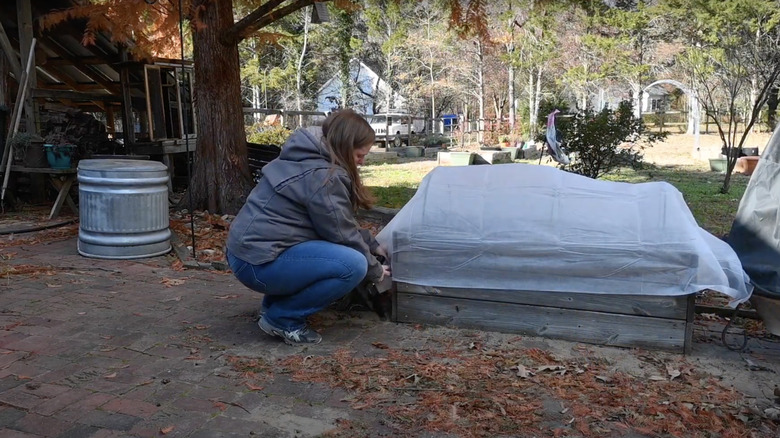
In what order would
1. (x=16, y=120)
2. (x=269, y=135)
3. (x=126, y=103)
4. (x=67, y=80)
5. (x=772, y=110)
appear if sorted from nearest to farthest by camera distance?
1. (x=16, y=120)
2. (x=126, y=103)
3. (x=67, y=80)
4. (x=269, y=135)
5. (x=772, y=110)

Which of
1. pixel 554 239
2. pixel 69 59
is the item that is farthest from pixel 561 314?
pixel 69 59

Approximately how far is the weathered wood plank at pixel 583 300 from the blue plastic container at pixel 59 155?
5.55m

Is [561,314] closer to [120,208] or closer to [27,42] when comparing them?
[120,208]

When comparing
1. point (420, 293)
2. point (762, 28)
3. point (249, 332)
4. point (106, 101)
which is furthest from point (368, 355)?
point (762, 28)

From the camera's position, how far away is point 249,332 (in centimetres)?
359

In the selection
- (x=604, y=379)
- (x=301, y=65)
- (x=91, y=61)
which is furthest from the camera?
(x=301, y=65)

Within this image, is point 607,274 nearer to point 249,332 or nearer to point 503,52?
point 249,332

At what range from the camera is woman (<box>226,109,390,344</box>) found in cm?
310

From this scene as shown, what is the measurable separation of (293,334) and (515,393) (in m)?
1.20

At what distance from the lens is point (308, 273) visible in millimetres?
3152

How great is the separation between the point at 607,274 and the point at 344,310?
1.59 metres

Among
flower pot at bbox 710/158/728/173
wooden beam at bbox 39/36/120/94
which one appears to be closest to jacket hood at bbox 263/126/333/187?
wooden beam at bbox 39/36/120/94

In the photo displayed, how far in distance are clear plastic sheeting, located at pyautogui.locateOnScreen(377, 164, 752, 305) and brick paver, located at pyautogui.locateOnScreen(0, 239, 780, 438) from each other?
1.27 feet

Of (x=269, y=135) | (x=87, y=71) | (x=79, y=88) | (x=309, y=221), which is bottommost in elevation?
(x=309, y=221)
